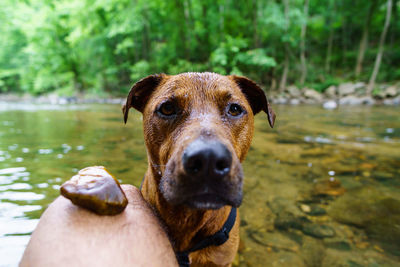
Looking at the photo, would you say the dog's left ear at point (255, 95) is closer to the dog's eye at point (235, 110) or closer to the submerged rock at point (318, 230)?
the dog's eye at point (235, 110)

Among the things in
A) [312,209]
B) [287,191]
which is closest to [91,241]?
[312,209]

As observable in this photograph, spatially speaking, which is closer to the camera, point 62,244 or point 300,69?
point 62,244

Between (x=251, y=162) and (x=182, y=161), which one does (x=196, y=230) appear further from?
(x=251, y=162)

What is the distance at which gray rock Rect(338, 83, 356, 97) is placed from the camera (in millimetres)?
22388

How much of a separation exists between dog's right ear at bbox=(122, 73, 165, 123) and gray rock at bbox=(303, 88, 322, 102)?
76.8ft

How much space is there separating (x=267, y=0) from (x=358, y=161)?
22382mm

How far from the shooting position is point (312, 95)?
22734 millimetres

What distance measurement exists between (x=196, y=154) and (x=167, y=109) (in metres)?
0.81

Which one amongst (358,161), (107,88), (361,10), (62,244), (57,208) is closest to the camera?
(62,244)

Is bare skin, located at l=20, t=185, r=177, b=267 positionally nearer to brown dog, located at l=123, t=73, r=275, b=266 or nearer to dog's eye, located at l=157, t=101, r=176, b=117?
brown dog, located at l=123, t=73, r=275, b=266

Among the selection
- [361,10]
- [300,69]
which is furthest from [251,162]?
[361,10]

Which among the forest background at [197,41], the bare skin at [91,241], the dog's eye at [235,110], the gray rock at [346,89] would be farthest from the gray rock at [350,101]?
the bare skin at [91,241]

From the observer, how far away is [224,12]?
2195 centimetres

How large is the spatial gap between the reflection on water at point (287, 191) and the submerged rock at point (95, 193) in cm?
143
